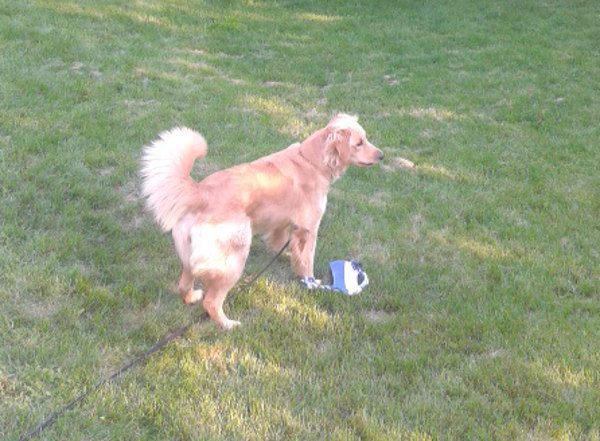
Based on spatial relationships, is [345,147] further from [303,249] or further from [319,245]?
[319,245]

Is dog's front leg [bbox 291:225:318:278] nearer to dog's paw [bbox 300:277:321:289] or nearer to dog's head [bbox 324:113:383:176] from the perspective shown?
dog's paw [bbox 300:277:321:289]

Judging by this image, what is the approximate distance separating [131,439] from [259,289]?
171 cm

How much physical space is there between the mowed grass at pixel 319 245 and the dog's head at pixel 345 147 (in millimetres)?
820

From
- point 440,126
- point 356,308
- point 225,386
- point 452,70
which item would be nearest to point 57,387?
point 225,386

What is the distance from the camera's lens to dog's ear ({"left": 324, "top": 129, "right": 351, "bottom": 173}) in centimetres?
454

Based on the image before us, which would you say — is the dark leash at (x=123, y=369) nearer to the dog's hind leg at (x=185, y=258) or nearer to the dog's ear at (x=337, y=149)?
the dog's hind leg at (x=185, y=258)

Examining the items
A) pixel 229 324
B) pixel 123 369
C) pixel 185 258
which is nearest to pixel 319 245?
pixel 229 324

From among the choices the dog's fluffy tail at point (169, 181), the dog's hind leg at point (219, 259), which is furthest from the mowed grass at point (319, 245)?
the dog's fluffy tail at point (169, 181)

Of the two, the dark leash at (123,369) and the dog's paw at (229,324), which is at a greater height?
the dark leash at (123,369)

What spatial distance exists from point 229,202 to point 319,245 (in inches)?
60.4

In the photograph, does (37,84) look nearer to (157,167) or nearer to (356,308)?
(157,167)

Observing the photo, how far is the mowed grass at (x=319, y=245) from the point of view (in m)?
3.14

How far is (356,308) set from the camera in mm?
4211

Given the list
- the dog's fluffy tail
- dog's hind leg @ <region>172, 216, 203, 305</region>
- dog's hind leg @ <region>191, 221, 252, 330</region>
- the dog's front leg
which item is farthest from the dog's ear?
dog's hind leg @ <region>172, 216, 203, 305</region>
